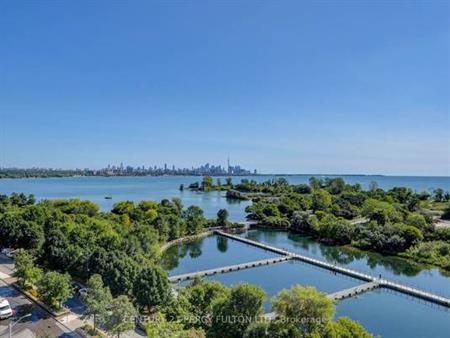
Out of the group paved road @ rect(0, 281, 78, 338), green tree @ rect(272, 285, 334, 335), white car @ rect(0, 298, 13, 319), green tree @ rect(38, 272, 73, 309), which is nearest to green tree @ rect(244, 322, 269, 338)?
green tree @ rect(272, 285, 334, 335)

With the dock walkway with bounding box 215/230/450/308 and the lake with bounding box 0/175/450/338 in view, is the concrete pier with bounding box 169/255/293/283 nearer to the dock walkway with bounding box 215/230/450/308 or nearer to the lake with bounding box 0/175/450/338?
the lake with bounding box 0/175/450/338

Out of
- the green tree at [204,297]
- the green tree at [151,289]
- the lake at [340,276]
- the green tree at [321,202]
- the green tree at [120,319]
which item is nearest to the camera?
the green tree at [120,319]

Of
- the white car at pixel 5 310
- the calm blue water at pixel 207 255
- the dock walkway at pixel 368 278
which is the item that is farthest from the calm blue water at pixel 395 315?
the white car at pixel 5 310

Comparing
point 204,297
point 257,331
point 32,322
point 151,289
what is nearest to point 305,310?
point 257,331

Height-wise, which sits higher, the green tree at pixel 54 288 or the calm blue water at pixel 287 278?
the green tree at pixel 54 288

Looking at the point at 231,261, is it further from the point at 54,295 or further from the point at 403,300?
the point at 54,295

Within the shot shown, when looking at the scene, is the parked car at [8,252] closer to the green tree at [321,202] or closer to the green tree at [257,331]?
the green tree at [257,331]

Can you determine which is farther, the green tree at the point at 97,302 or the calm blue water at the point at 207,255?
the calm blue water at the point at 207,255
